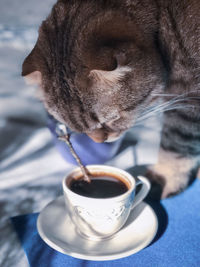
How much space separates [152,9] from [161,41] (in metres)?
0.07

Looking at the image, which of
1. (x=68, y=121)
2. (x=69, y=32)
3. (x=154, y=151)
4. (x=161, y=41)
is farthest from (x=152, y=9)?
(x=154, y=151)

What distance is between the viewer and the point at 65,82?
567mm

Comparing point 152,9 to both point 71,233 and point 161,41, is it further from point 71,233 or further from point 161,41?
point 71,233

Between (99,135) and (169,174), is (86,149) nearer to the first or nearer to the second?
(99,135)

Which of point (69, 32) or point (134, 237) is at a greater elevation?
point (69, 32)

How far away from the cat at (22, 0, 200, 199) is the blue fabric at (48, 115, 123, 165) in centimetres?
7

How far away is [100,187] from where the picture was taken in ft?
1.75

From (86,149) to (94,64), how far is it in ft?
0.91

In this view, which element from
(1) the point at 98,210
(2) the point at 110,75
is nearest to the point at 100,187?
(1) the point at 98,210

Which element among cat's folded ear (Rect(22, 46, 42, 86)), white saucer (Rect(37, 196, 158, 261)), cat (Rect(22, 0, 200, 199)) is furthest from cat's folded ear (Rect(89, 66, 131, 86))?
white saucer (Rect(37, 196, 158, 261))

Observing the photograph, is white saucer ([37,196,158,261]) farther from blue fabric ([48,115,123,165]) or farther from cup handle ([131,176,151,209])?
blue fabric ([48,115,123,165])

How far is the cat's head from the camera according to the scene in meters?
0.54

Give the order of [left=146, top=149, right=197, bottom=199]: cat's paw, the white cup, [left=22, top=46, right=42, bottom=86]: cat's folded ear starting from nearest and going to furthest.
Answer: the white cup
[left=22, top=46, right=42, bottom=86]: cat's folded ear
[left=146, top=149, right=197, bottom=199]: cat's paw

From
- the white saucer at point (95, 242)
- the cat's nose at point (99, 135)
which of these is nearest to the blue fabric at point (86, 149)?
the cat's nose at point (99, 135)
